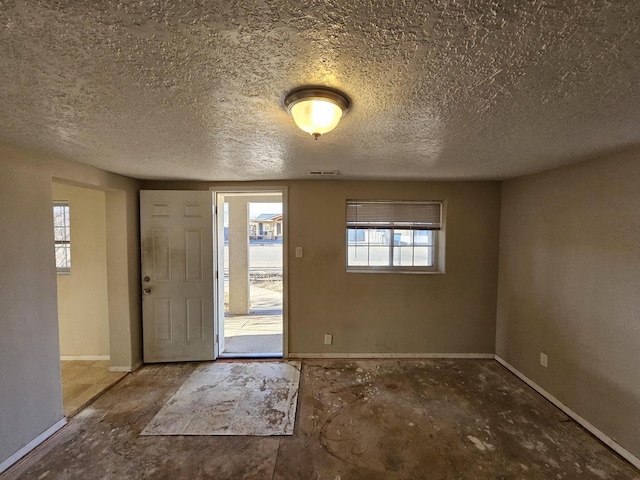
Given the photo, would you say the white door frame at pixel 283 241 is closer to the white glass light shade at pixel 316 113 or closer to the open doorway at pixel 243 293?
the open doorway at pixel 243 293

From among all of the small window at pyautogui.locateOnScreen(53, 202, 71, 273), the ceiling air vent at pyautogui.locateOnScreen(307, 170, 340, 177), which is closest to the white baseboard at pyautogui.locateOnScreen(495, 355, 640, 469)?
the ceiling air vent at pyautogui.locateOnScreen(307, 170, 340, 177)

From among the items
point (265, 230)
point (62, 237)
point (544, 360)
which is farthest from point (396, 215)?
point (265, 230)

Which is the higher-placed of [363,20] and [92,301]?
[363,20]

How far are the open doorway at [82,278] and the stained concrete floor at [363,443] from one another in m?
0.84

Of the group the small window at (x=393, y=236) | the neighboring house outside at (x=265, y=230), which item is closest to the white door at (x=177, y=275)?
the small window at (x=393, y=236)

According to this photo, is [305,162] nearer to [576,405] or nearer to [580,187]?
[580,187]

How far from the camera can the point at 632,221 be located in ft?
6.20

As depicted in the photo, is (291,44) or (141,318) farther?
(141,318)

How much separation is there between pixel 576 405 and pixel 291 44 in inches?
126

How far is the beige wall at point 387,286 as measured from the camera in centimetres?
329

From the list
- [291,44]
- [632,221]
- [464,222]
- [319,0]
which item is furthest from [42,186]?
[632,221]

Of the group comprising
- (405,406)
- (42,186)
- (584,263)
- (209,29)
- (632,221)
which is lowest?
(405,406)

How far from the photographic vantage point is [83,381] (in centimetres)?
285

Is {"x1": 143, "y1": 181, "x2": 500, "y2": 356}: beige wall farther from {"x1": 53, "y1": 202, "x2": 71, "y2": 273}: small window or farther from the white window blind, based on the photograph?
{"x1": 53, "y1": 202, "x2": 71, "y2": 273}: small window
